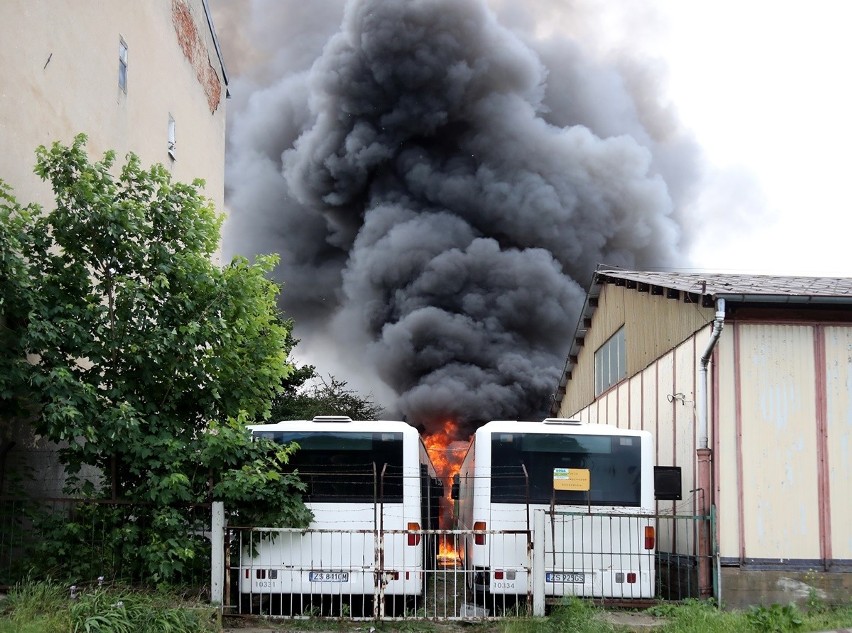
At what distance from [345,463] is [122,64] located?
8.30m

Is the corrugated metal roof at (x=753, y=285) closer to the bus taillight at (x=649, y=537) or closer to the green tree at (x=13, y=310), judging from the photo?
the bus taillight at (x=649, y=537)

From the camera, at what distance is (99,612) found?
8.37 m

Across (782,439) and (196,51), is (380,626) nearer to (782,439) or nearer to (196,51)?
(782,439)

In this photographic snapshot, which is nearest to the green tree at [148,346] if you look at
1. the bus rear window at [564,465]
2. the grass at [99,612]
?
the grass at [99,612]

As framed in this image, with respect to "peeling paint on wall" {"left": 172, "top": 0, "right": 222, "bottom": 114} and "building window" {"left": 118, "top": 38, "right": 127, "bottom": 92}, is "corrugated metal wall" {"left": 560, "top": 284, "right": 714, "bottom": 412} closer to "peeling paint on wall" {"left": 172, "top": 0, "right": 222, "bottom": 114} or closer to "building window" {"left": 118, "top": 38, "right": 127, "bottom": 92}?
"building window" {"left": 118, "top": 38, "right": 127, "bottom": 92}

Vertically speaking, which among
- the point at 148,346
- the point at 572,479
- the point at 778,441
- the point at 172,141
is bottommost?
the point at 572,479

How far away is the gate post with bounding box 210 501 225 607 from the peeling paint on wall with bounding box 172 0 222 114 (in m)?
12.0

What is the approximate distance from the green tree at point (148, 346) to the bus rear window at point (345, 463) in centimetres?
46

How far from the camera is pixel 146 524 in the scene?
10164 mm

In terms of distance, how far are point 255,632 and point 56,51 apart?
8070 millimetres

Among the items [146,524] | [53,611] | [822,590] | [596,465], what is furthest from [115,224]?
[822,590]

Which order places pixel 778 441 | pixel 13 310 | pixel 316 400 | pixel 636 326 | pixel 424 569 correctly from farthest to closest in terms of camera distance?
pixel 316 400 → pixel 636 326 → pixel 778 441 → pixel 424 569 → pixel 13 310

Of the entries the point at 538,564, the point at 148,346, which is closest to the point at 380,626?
the point at 538,564

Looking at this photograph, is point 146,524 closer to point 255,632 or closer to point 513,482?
point 255,632
